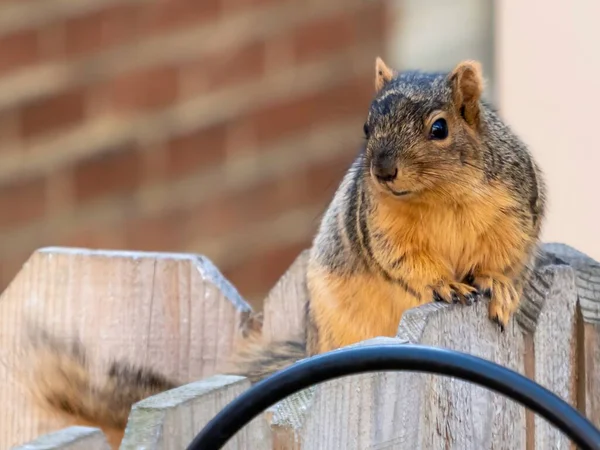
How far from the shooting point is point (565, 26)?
1.87 m

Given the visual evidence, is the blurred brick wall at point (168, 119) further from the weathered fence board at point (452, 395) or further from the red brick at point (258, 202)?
the weathered fence board at point (452, 395)

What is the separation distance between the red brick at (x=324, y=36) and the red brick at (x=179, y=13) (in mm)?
160

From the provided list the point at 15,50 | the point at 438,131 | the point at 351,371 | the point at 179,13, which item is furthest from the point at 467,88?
the point at 15,50

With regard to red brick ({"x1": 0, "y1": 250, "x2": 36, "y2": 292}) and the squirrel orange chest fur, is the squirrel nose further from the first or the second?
red brick ({"x1": 0, "y1": 250, "x2": 36, "y2": 292})

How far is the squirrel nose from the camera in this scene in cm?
113

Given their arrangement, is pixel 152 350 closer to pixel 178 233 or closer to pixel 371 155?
pixel 371 155

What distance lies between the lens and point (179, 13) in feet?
6.51

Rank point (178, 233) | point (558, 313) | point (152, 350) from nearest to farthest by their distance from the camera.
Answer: point (558, 313), point (152, 350), point (178, 233)

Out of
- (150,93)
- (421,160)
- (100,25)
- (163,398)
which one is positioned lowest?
(163,398)

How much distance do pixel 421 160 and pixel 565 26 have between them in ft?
2.70

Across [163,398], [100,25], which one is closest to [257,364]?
[163,398]

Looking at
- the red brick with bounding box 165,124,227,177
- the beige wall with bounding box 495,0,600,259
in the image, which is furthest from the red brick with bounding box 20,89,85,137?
the beige wall with bounding box 495,0,600,259

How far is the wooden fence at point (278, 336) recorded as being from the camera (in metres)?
0.67

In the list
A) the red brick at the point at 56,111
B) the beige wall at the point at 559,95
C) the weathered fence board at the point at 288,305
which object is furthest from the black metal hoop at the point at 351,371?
the red brick at the point at 56,111
